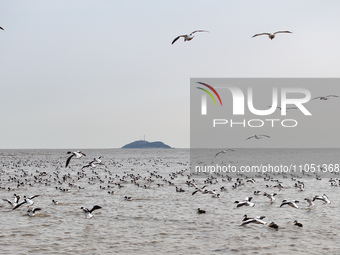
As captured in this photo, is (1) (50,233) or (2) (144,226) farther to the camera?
(2) (144,226)

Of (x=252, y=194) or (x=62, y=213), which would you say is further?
(x=252, y=194)

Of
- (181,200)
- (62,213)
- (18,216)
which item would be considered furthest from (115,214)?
(181,200)

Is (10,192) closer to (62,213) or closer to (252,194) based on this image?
(62,213)

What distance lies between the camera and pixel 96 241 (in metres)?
18.0

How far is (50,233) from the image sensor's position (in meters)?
19.1

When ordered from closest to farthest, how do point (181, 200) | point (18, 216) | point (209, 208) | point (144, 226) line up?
point (144, 226) → point (18, 216) → point (209, 208) → point (181, 200)

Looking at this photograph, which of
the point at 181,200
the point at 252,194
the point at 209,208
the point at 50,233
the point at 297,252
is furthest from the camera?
the point at 252,194

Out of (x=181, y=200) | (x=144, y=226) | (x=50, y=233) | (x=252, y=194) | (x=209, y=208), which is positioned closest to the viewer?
(x=50, y=233)

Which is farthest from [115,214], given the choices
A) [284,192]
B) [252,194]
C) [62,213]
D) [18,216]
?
[284,192]

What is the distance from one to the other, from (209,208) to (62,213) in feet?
27.9

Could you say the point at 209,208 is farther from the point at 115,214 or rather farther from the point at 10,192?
the point at 10,192

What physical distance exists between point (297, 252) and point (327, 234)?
3.56m

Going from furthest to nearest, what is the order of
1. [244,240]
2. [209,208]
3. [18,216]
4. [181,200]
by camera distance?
[181,200] → [209,208] → [18,216] → [244,240]

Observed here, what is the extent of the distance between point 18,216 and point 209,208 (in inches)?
423
